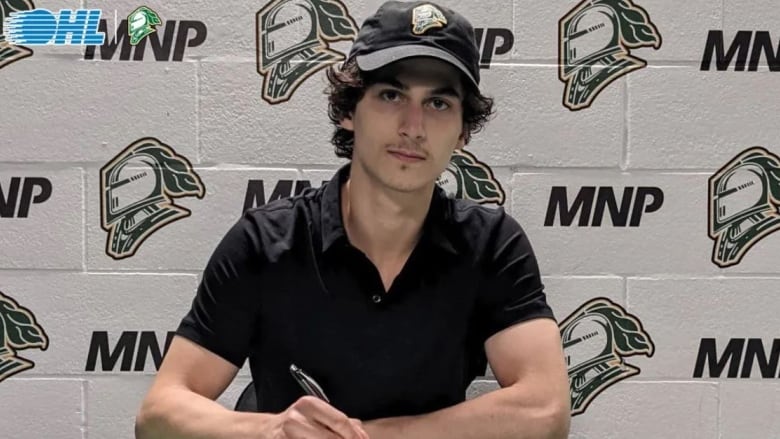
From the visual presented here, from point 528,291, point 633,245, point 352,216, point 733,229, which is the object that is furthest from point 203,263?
point 733,229

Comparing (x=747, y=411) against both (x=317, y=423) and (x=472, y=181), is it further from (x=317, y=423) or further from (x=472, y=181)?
(x=317, y=423)

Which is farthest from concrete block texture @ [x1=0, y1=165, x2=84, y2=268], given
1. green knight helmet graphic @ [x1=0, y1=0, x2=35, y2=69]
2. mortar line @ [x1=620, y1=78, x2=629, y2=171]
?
mortar line @ [x1=620, y1=78, x2=629, y2=171]

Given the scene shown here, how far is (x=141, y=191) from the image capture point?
1.73m

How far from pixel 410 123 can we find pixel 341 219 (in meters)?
0.21

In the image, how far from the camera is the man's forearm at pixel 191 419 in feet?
3.92

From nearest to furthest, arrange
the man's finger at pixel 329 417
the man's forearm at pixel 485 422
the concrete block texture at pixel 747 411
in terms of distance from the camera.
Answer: the man's finger at pixel 329 417
the man's forearm at pixel 485 422
the concrete block texture at pixel 747 411

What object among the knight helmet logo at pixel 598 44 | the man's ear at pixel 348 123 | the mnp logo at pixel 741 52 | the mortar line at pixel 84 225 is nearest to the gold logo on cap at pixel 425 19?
the man's ear at pixel 348 123

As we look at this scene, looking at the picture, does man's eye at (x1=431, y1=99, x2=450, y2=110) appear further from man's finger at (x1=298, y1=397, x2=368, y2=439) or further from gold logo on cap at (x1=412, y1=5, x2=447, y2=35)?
man's finger at (x1=298, y1=397, x2=368, y2=439)

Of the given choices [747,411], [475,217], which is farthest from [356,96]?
[747,411]

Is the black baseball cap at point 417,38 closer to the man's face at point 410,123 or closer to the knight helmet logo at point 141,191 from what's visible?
the man's face at point 410,123

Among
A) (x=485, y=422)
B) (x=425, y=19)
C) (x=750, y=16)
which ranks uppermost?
(x=750, y=16)

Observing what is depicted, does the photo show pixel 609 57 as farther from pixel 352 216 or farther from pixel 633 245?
pixel 352 216

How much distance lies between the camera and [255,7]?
5.61ft

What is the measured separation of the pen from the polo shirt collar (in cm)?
20
